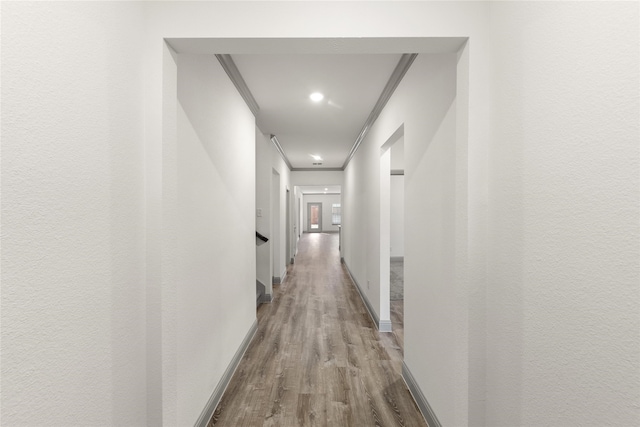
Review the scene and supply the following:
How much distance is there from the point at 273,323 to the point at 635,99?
3.71m

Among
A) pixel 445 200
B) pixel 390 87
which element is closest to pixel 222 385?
pixel 445 200

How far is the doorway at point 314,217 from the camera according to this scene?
63.1 feet

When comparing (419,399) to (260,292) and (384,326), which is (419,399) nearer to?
(384,326)

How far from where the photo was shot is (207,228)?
199 cm

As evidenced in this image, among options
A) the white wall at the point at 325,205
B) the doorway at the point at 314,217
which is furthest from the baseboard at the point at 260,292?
the doorway at the point at 314,217

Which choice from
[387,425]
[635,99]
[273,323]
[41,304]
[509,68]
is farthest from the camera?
Result: [273,323]

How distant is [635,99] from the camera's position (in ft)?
2.38

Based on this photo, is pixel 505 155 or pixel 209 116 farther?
pixel 209 116

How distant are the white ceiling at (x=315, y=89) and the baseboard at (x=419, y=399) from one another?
2.51 meters

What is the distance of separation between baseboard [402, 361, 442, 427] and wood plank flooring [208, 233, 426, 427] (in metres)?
0.04

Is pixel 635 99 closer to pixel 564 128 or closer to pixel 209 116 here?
pixel 564 128

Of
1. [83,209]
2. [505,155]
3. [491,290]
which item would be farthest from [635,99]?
[83,209]

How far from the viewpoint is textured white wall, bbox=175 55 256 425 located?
1639mm

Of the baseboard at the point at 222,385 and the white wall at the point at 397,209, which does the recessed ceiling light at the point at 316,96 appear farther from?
Answer: the white wall at the point at 397,209
